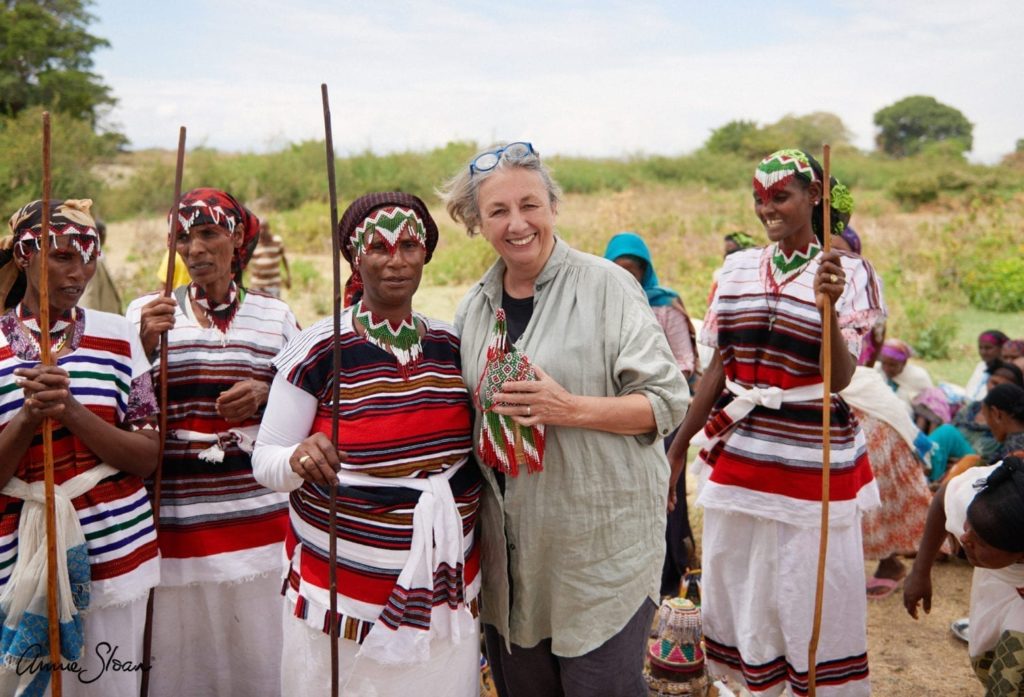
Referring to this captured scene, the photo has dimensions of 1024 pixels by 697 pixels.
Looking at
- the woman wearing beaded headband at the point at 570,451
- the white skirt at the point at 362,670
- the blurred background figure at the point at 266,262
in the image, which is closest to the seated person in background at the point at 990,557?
the woman wearing beaded headband at the point at 570,451

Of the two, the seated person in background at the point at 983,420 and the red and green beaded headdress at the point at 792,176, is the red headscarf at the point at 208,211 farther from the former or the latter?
the seated person in background at the point at 983,420

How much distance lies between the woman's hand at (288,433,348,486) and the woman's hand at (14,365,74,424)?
25.4 inches

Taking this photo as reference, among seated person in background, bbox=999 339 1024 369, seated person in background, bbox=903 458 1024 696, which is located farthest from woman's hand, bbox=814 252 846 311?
seated person in background, bbox=999 339 1024 369

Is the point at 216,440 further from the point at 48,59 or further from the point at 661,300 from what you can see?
the point at 48,59

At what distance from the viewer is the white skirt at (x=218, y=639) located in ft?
9.66

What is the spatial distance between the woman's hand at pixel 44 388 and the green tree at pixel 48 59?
2484cm

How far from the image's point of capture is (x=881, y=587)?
15.8 ft

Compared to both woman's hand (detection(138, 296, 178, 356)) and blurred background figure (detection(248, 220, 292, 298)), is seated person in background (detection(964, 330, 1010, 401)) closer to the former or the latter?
woman's hand (detection(138, 296, 178, 356))

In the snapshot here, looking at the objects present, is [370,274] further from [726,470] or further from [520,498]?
[726,470]

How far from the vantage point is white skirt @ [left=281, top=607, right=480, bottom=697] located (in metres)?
2.20

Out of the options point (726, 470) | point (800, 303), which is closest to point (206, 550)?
point (726, 470)

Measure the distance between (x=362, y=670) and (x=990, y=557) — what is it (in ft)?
6.28

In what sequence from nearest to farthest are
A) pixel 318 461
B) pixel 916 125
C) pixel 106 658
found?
1. pixel 318 461
2. pixel 106 658
3. pixel 916 125

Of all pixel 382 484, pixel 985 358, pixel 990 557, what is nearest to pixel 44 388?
pixel 382 484
